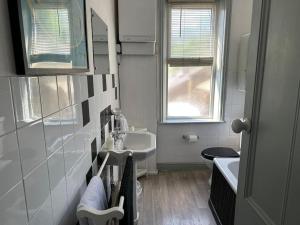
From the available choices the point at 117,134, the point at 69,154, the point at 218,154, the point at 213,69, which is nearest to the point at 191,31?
the point at 213,69

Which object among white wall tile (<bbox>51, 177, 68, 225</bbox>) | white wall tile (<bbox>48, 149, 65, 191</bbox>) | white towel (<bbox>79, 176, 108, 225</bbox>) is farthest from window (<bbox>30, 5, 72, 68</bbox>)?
white towel (<bbox>79, 176, 108, 225</bbox>)

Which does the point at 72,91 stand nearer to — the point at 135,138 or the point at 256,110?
the point at 256,110

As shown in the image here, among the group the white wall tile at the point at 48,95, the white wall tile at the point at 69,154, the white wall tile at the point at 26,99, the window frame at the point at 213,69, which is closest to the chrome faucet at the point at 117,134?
the white wall tile at the point at 69,154

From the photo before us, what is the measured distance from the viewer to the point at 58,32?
0.81 m

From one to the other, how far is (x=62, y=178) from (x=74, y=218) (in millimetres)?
248

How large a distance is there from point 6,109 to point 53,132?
0.84 feet

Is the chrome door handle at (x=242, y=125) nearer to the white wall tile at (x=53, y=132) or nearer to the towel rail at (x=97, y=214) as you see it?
the towel rail at (x=97, y=214)

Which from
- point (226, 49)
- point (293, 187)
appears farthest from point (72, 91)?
point (226, 49)

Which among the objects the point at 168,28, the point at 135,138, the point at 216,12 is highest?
the point at 216,12

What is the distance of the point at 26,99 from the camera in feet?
1.91

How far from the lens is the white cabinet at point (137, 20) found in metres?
2.34

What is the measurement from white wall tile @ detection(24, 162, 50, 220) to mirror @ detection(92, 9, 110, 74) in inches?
35.7

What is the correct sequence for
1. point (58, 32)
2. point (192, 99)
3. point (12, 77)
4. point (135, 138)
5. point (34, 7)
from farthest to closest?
point (192, 99) < point (135, 138) < point (58, 32) < point (34, 7) < point (12, 77)

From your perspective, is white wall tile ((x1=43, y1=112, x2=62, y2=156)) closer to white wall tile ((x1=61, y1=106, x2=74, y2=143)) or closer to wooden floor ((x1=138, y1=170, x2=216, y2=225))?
white wall tile ((x1=61, y1=106, x2=74, y2=143))
